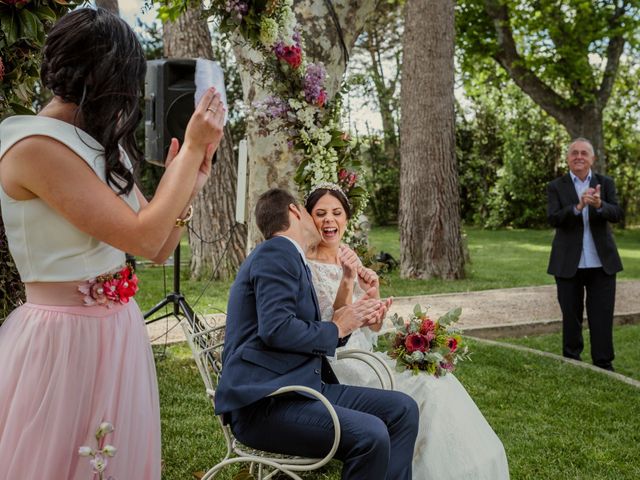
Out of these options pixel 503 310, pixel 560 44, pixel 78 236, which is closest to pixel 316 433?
pixel 78 236

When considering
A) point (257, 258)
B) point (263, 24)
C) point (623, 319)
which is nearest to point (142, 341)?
point (257, 258)

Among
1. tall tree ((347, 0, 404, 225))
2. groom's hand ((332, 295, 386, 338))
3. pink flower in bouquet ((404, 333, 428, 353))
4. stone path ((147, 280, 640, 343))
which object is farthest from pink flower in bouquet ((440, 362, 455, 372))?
tall tree ((347, 0, 404, 225))

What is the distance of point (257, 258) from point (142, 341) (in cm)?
104

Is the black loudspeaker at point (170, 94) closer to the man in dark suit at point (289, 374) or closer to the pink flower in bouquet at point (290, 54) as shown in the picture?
the pink flower in bouquet at point (290, 54)

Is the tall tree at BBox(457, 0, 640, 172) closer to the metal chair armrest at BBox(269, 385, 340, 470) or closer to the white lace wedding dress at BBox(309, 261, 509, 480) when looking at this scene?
the white lace wedding dress at BBox(309, 261, 509, 480)

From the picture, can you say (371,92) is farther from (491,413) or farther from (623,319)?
(491,413)

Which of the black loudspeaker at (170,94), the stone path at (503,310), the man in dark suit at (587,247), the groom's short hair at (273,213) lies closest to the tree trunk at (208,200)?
the stone path at (503,310)

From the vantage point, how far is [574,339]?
6.86 metres

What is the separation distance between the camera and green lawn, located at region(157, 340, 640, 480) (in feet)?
14.0

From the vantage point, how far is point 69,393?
1733 millimetres

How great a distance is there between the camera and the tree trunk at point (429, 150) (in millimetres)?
11500

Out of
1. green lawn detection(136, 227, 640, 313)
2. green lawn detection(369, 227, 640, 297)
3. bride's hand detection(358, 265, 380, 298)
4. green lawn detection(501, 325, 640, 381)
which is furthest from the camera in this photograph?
green lawn detection(369, 227, 640, 297)

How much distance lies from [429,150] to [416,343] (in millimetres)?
8313

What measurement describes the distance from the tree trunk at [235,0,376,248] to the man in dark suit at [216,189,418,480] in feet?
6.17
